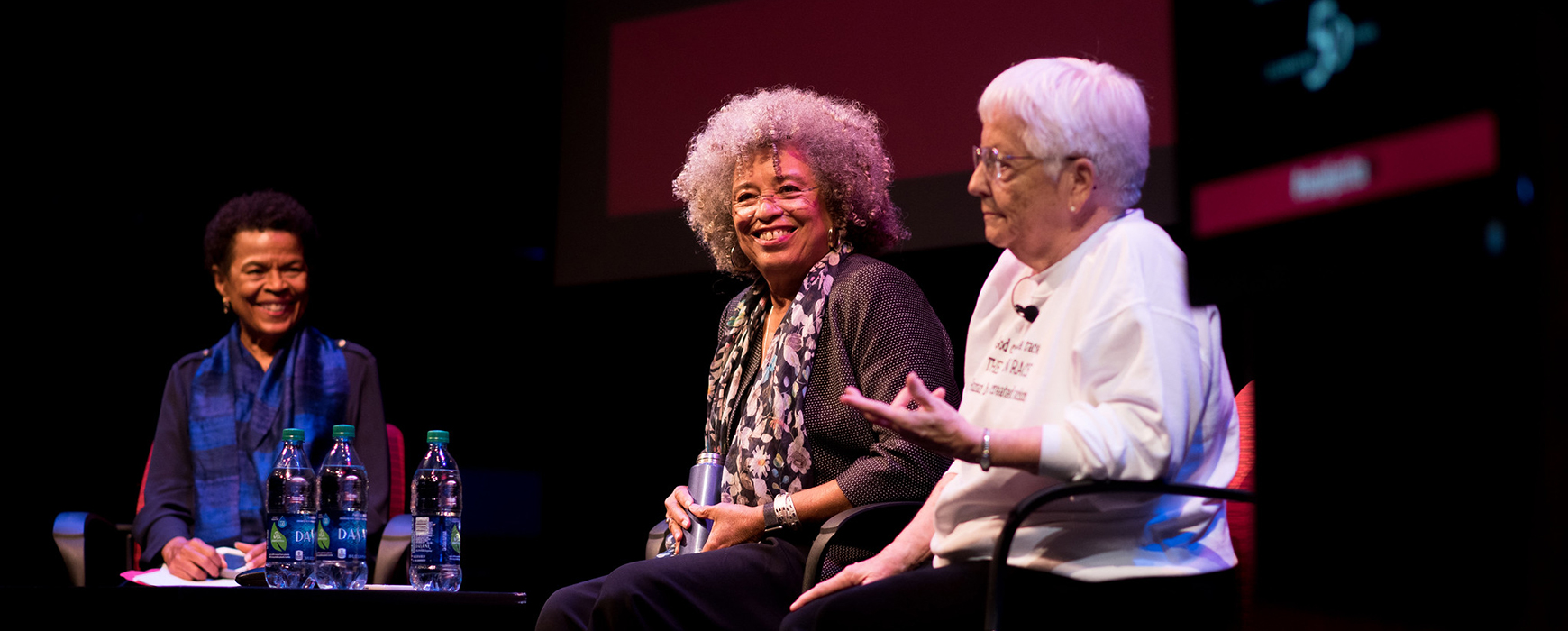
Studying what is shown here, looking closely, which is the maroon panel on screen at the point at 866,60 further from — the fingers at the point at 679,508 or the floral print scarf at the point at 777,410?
the fingers at the point at 679,508

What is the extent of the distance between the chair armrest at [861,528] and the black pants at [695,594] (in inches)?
2.3

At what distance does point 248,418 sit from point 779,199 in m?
1.68

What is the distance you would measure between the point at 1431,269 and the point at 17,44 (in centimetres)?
427

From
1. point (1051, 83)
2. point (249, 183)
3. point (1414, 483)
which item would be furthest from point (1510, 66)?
point (249, 183)

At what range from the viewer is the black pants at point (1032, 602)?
151 centimetres

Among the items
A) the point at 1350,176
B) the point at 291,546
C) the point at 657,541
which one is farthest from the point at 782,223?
the point at 1350,176

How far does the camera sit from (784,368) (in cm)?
227

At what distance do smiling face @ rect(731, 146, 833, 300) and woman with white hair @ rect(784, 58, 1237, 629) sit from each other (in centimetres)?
71

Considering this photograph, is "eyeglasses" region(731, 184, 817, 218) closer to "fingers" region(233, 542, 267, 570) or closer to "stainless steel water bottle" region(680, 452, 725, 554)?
"stainless steel water bottle" region(680, 452, 725, 554)

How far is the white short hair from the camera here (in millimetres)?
1640

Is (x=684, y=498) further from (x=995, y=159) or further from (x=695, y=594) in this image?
(x=995, y=159)

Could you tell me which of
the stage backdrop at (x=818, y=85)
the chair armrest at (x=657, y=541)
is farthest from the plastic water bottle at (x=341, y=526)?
the stage backdrop at (x=818, y=85)

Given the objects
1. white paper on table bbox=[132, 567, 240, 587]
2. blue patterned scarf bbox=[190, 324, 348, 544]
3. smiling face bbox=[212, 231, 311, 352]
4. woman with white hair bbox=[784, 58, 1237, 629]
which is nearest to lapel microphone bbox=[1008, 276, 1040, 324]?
woman with white hair bbox=[784, 58, 1237, 629]

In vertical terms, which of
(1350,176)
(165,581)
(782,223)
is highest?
(782,223)
